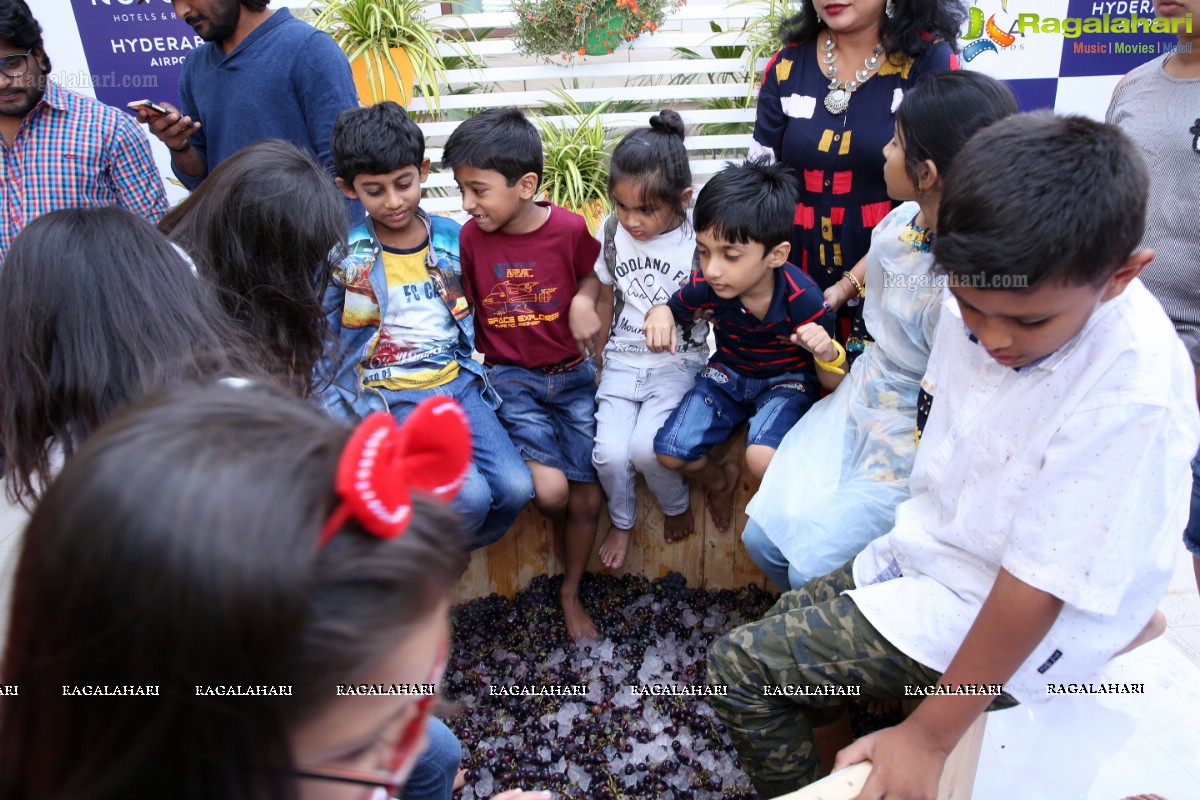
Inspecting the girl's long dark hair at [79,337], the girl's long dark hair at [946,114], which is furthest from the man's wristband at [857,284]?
the girl's long dark hair at [79,337]

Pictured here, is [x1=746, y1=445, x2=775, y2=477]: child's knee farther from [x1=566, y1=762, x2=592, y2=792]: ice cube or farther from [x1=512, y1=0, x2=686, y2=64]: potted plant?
[x1=512, y1=0, x2=686, y2=64]: potted plant

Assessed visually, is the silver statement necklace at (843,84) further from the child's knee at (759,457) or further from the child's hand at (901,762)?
the child's hand at (901,762)

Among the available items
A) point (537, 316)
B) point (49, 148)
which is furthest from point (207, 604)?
point (49, 148)

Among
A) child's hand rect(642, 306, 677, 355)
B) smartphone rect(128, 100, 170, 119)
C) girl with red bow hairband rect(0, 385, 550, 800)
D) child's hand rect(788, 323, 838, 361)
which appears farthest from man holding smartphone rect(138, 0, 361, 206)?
girl with red bow hairband rect(0, 385, 550, 800)

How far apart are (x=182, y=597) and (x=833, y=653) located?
44.6 inches

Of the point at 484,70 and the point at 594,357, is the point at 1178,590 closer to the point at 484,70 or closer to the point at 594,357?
the point at 594,357

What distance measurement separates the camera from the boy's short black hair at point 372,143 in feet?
6.62

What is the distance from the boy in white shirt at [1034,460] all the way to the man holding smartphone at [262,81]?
182cm

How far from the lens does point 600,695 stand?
6.95 ft

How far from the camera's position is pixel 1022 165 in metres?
1.12

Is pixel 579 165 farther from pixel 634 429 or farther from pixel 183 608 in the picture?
pixel 183 608

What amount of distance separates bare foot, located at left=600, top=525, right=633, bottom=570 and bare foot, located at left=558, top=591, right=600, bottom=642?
14 centimetres

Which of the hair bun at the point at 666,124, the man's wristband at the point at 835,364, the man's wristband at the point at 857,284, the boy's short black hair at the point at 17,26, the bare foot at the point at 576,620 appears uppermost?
the boy's short black hair at the point at 17,26

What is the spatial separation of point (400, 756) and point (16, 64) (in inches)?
102
